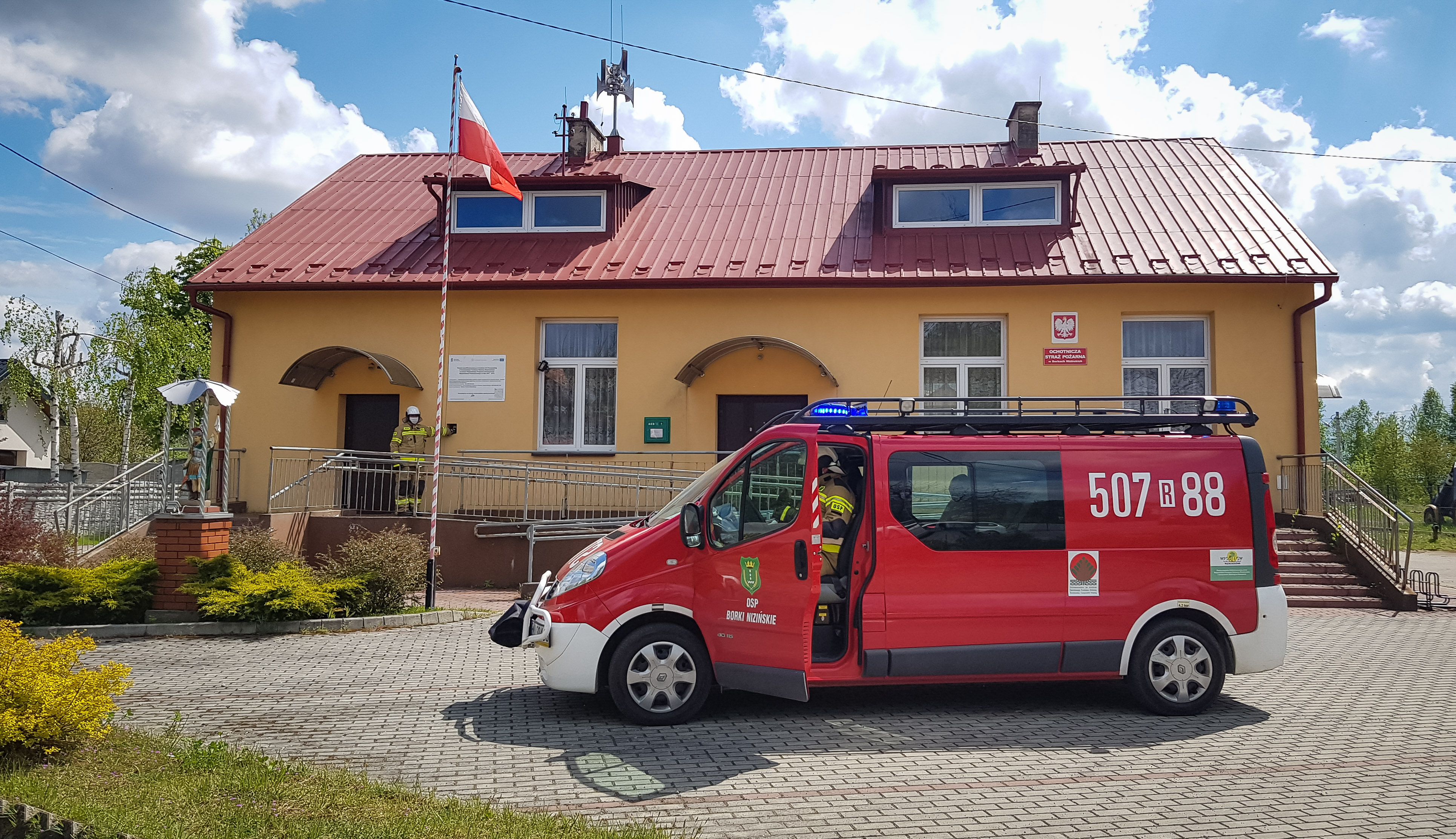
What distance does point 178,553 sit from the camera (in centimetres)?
1031

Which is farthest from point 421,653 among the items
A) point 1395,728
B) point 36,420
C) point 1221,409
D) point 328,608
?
point 36,420

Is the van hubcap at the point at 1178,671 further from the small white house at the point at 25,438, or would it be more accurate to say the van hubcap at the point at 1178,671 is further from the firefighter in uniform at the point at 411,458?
the small white house at the point at 25,438

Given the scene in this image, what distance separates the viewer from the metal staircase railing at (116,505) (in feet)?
53.6

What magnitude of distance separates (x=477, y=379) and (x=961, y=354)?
8.34 metres

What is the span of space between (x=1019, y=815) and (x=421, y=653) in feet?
20.2

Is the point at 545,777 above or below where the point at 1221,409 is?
below

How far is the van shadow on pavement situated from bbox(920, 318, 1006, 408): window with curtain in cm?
870

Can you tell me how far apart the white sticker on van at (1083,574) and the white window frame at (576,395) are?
1071cm

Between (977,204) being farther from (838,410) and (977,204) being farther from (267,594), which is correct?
(267,594)

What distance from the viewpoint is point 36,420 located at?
57.4 meters

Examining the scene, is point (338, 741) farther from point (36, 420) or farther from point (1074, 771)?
point (36, 420)

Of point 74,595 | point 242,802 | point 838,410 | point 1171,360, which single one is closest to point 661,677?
point 838,410

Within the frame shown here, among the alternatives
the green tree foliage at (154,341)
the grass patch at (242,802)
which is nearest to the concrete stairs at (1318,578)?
the grass patch at (242,802)

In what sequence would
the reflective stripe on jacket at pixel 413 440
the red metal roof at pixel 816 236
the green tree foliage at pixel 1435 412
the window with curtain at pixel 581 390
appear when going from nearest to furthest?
1. the reflective stripe on jacket at pixel 413 440
2. the red metal roof at pixel 816 236
3. the window with curtain at pixel 581 390
4. the green tree foliage at pixel 1435 412
